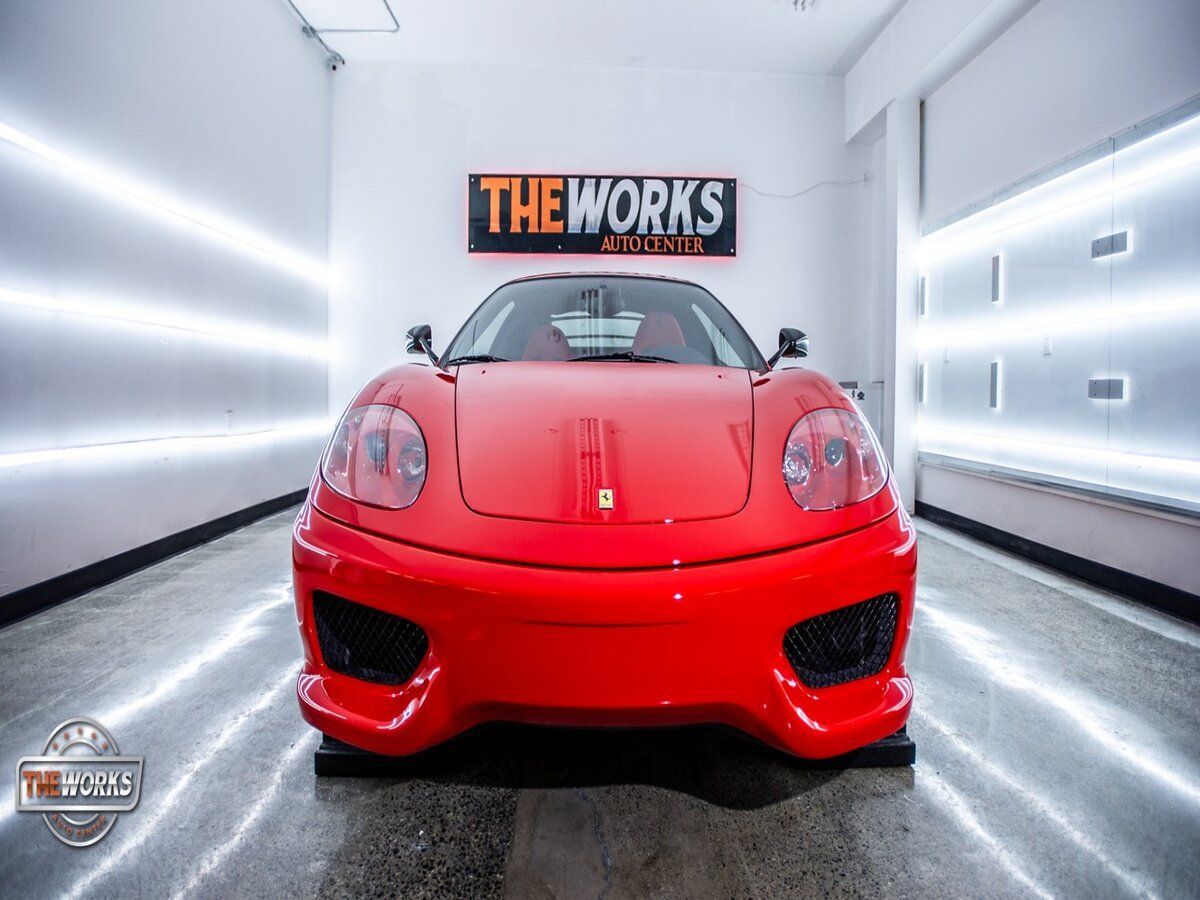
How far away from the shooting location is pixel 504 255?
4871 millimetres

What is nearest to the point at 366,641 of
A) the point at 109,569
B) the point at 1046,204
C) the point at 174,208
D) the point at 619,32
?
the point at 109,569

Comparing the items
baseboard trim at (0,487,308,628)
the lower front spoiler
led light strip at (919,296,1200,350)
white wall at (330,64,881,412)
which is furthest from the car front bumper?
white wall at (330,64,881,412)

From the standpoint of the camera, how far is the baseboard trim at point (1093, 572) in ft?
7.12

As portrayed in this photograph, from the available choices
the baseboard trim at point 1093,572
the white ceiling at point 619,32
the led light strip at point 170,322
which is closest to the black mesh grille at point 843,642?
the baseboard trim at point 1093,572

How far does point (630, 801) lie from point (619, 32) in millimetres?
5028

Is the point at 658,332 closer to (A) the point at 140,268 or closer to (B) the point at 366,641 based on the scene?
(B) the point at 366,641

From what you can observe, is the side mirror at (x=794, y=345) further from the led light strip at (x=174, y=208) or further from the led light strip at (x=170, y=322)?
the led light strip at (x=174, y=208)

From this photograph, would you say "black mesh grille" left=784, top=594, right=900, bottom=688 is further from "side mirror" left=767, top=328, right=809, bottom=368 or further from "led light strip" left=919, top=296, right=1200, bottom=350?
"led light strip" left=919, top=296, right=1200, bottom=350

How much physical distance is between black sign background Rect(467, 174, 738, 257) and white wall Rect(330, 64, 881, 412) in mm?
106

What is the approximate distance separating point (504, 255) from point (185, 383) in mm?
2694

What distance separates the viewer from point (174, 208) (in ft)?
9.50

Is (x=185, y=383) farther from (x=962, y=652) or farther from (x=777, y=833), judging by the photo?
(x=962, y=652)

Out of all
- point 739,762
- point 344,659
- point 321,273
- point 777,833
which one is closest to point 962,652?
point 739,762

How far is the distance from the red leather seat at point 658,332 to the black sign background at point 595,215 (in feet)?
10.9
